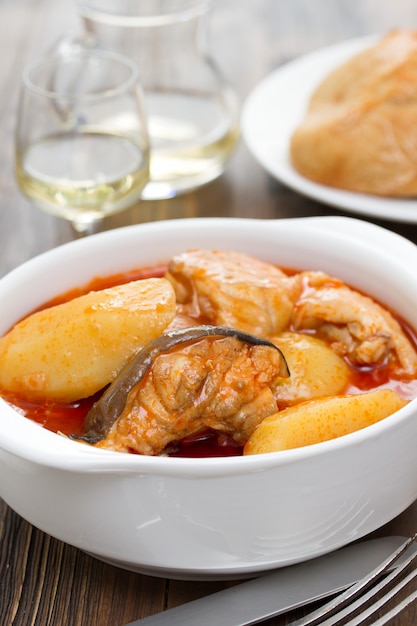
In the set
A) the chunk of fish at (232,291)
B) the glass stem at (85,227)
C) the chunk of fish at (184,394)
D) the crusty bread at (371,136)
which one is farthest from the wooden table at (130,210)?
the chunk of fish at (232,291)

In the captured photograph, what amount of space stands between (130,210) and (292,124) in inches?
21.1

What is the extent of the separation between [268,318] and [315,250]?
263mm

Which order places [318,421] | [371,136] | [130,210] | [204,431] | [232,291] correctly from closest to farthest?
[318,421], [204,431], [232,291], [371,136], [130,210]

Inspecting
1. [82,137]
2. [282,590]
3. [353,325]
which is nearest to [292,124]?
[82,137]

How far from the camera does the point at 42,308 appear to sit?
1685mm

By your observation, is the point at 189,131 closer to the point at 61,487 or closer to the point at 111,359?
the point at 111,359

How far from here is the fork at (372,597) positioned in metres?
1.24

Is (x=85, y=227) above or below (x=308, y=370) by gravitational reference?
below

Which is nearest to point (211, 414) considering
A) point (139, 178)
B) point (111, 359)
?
point (111, 359)

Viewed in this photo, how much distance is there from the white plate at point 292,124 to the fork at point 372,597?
3.40 ft

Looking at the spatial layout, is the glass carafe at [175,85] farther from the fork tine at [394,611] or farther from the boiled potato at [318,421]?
the fork tine at [394,611]

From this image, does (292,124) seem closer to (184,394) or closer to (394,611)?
(184,394)

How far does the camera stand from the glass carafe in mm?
2496

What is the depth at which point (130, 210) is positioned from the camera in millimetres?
2502
